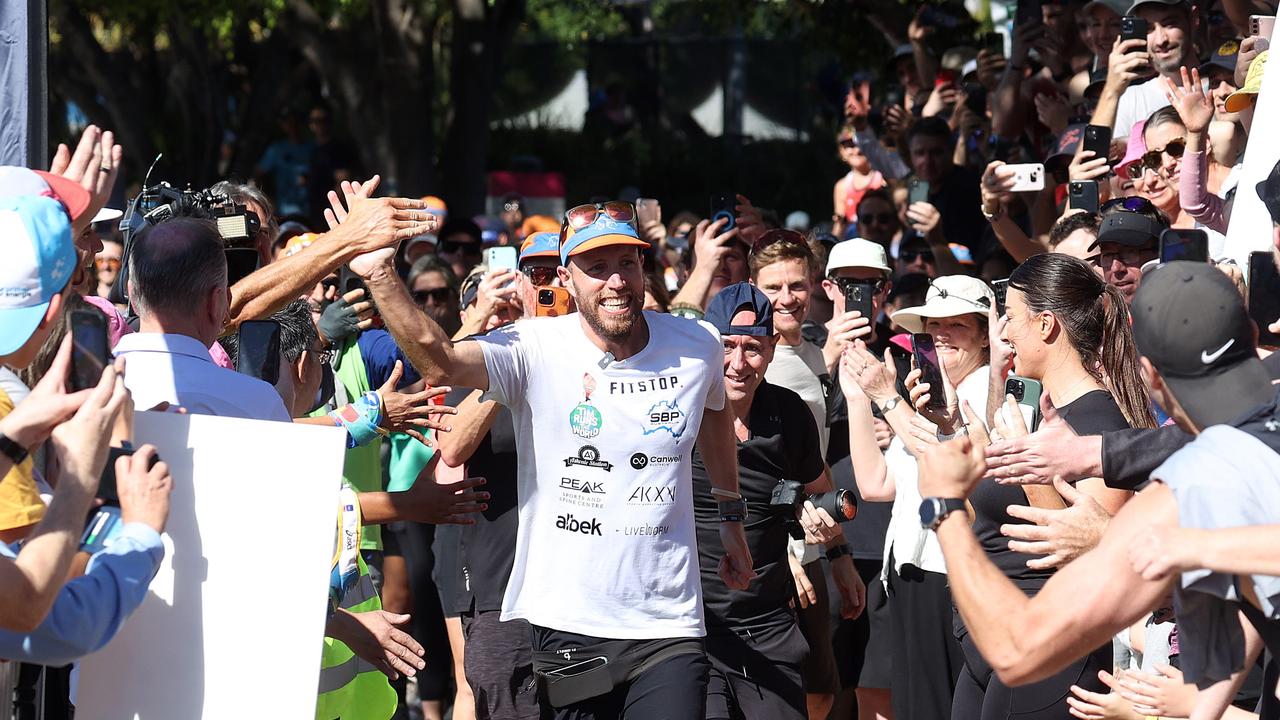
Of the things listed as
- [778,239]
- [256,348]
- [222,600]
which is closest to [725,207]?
[778,239]

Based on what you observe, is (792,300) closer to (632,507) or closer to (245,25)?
(632,507)

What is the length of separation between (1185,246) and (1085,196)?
3.48 meters

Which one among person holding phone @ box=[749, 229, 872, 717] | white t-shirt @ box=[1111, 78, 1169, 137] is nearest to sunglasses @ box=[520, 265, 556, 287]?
person holding phone @ box=[749, 229, 872, 717]

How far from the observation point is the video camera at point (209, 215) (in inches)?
197

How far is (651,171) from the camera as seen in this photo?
22734 millimetres

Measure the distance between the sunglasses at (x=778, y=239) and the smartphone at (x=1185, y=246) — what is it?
3.77 m

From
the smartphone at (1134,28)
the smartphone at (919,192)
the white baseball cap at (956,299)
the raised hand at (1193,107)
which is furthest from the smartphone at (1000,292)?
the smartphone at (919,192)

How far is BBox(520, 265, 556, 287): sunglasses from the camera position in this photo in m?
6.27

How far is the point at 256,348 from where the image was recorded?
436 cm

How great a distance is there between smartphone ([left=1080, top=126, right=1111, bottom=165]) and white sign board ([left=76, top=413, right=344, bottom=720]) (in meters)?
4.99

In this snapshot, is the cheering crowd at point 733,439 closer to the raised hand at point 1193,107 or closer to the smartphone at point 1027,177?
the raised hand at point 1193,107

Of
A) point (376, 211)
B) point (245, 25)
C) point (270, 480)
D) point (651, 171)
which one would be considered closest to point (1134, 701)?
point (270, 480)

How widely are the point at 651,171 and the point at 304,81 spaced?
5557 mm

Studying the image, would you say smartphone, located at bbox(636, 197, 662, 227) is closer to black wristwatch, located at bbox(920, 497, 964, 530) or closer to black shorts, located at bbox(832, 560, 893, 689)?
black shorts, located at bbox(832, 560, 893, 689)
